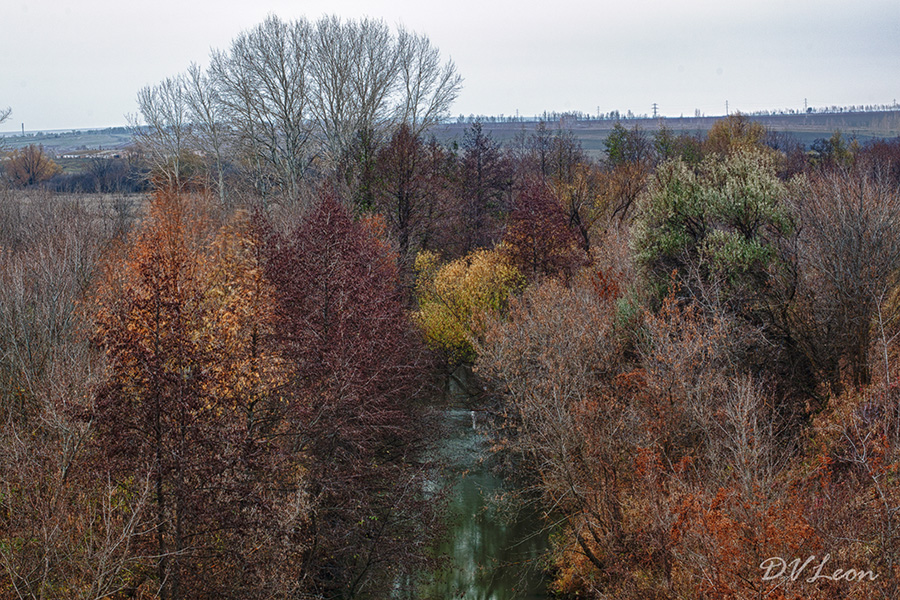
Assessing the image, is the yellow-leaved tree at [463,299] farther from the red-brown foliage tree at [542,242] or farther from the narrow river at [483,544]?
the narrow river at [483,544]

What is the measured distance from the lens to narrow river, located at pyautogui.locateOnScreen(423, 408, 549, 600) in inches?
780

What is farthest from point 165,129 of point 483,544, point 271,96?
point 483,544

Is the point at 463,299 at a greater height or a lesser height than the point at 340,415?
greater

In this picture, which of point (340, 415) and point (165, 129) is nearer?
point (340, 415)

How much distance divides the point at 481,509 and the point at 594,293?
360 inches

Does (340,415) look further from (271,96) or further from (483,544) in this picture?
(271,96)

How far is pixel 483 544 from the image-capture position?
22047 mm

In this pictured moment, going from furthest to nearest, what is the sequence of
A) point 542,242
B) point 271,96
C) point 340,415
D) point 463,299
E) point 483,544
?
point 271,96, point 542,242, point 463,299, point 483,544, point 340,415

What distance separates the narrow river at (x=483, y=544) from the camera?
1981 cm

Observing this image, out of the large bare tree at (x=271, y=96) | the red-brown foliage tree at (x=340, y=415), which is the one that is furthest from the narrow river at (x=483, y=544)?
the large bare tree at (x=271, y=96)

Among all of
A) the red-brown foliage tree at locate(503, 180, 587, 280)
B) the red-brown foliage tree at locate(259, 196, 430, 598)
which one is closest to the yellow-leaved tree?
the red-brown foliage tree at locate(503, 180, 587, 280)

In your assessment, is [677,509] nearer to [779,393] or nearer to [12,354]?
[779,393]

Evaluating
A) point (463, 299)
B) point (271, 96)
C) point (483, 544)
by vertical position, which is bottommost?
point (483, 544)

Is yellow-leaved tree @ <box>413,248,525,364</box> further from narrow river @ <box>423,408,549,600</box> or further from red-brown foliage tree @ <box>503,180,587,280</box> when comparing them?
narrow river @ <box>423,408,549,600</box>
